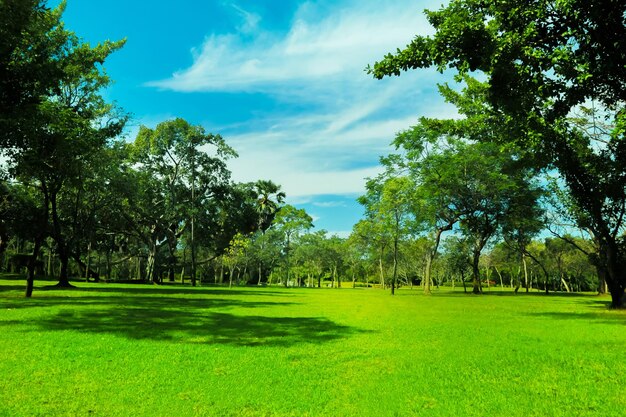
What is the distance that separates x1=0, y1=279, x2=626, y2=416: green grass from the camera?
19.7ft

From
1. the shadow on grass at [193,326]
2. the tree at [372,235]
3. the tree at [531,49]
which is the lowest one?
the shadow on grass at [193,326]

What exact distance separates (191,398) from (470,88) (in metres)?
32.2

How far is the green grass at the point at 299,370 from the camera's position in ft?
19.7

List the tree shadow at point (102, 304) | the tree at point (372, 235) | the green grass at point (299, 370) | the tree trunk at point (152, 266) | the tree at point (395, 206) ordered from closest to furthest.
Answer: the green grass at point (299, 370)
the tree shadow at point (102, 304)
the tree at point (395, 206)
the tree at point (372, 235)
the tree trunk at point (152, 266)

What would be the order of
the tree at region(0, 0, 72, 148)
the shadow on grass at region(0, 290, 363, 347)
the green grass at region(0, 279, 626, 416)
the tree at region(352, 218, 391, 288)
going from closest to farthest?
the green grass at region(0, 279, 626, 416) → the shadow on grass at region(0, 290, 363, 347) → the tree at region(0, 0, 72, 148) → the tree at region(352, 218, 391, 288)

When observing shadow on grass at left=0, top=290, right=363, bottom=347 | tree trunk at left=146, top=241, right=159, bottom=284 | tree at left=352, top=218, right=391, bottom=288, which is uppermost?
tree at left=352, top=218, right=391, bottom=288

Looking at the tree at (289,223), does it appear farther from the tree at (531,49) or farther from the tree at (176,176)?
the tree at (531,49)

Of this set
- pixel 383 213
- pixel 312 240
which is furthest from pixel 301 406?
pixel 312 240

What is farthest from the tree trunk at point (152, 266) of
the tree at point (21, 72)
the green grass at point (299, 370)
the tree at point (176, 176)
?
the green grass at point (299, 370)

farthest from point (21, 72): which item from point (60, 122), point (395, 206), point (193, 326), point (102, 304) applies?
point (395, 206)

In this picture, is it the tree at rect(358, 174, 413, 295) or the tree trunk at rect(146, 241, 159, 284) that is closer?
the tree at rect(358, 174, 413, 295)

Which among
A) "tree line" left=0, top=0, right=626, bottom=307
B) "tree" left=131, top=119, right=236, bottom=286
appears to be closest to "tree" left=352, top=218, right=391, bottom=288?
"tree line" left=0, top=0, right=626, bottom=307

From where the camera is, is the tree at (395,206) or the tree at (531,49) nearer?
the tree at (531,49)

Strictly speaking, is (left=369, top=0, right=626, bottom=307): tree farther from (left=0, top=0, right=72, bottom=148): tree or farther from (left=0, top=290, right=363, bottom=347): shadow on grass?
(left=0, top=0, right=72, bottom=148): tree
